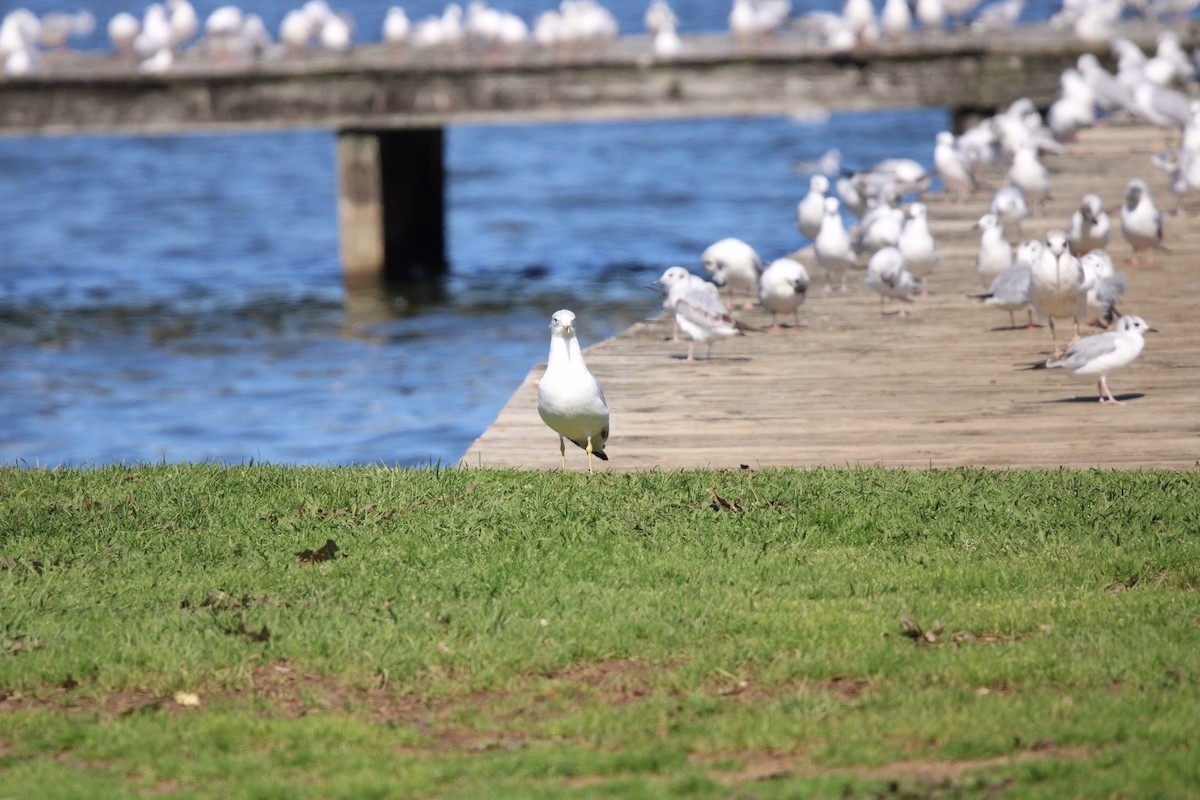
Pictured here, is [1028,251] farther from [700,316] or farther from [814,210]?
[814,210]

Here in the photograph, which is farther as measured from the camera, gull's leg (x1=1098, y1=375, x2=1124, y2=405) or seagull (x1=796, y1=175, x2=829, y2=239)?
seagull (x1=796, y1=175, x2=829, y2=239)

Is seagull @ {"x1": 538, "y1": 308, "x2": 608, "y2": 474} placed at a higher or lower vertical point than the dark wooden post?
higher

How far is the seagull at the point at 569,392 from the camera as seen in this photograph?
28.0 feet

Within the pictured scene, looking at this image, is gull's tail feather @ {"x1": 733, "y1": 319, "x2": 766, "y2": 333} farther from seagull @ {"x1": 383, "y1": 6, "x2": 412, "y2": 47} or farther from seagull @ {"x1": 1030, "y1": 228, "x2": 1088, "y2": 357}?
seagull @ {"x1": 383, "y1": 6, "x2": 412, "y2": 47}

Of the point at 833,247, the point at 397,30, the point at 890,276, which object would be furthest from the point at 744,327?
the point at 397,30

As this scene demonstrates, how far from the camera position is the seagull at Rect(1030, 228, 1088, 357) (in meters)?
11.6

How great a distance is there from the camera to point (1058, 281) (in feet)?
38.3

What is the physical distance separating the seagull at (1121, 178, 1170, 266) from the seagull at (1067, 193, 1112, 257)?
253 millimetres

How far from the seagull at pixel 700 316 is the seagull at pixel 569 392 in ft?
10.7

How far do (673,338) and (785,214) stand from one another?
2104 centimetres

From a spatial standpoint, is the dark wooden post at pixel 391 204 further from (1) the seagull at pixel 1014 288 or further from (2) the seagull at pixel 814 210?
(1) the seagull at pixel 1014 288

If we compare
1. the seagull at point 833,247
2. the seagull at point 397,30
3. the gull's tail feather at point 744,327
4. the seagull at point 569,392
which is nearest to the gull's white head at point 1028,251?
the seagull at point 833,247

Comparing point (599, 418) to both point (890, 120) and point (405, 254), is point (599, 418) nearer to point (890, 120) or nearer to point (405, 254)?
point (405, 254)

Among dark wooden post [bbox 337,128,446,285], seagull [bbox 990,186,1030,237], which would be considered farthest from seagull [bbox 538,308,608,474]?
dark wooden post [bbox 337,128,446,285]
